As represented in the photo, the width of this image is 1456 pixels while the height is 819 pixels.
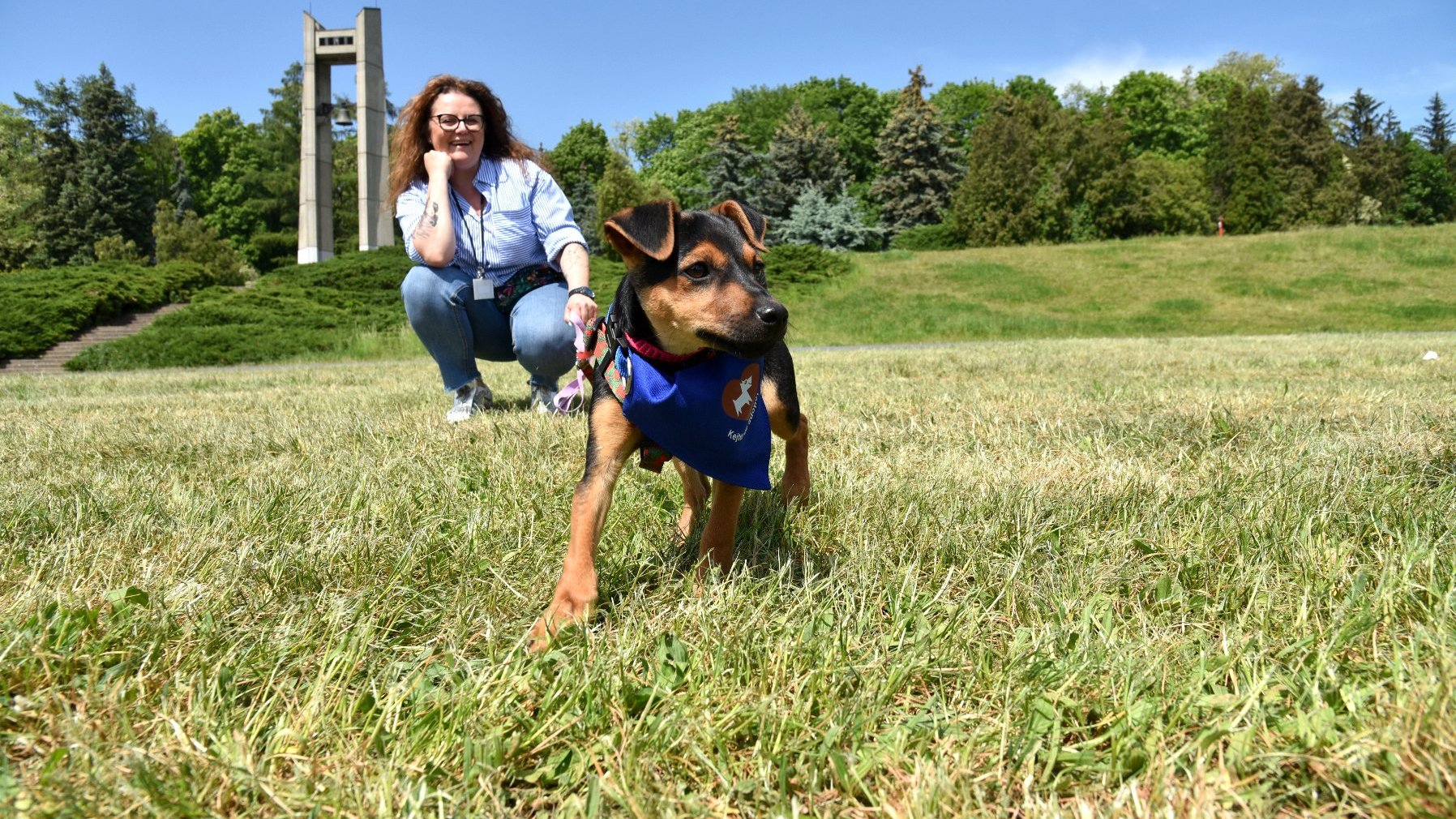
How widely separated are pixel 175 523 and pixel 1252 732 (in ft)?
9.99

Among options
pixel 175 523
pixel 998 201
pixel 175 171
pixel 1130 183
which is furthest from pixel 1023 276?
pixel 175 171

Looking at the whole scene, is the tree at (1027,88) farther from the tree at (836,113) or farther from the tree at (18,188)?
the tree at (18,188)

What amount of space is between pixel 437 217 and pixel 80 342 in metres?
17.9

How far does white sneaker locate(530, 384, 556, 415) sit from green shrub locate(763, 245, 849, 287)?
65.0 ft

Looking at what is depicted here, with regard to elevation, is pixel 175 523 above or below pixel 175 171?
below

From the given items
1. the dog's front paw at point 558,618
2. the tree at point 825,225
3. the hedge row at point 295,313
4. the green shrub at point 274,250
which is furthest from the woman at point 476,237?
the green shrub at point 274,250

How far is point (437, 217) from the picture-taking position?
5.60 metres

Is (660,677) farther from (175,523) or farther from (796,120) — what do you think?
(796,120)

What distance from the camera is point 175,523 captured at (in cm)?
284

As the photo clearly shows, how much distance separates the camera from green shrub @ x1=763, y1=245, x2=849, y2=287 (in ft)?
87.7

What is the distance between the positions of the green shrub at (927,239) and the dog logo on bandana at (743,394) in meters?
42.5

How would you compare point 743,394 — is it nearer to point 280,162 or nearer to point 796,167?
point 796,167

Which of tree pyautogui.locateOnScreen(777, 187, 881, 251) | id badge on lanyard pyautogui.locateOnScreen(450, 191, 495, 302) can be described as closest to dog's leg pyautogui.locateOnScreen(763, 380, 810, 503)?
id badge on lanyard pyautogui.locateOnScreen(450, 191, 495, 302)

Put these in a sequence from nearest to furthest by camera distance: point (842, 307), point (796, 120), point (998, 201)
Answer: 1. point (842, 307)
2. point (998, 201)
3. point (796, 120)
